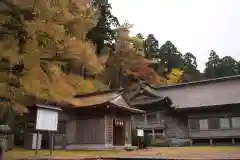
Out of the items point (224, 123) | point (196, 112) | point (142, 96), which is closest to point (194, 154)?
point (224, 123)

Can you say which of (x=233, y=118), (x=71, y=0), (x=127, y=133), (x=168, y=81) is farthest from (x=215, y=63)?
(x=71, y=0)

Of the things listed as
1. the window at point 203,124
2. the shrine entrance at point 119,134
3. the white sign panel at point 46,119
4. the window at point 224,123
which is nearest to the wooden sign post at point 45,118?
the white sign panel at point 46,119

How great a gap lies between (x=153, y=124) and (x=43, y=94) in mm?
19451

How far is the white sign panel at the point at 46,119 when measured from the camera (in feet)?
37.5

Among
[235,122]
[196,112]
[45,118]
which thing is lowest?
[45,118]

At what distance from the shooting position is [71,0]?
888cm

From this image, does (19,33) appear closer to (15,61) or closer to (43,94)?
(15,61)

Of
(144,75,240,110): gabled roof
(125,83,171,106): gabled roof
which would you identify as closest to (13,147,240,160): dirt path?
(144,75,240,110): gabled roof

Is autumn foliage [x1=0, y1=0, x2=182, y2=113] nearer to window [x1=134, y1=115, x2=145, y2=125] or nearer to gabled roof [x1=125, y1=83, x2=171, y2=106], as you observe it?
window [x1=134, y1=115, x2=145, y2=125]

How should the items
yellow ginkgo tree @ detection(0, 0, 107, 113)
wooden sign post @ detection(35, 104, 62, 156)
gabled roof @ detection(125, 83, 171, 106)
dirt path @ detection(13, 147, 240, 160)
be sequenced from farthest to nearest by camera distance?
gabled roof @ detection(125, 83, 171, 106), wooden sign post @ detection(35, 104, 62, 156), dirt path @ detection(13, 147, 240, 160), yellow ginkgo tree @ detection(0, 0, 107, 113)

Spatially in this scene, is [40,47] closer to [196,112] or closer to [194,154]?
[194,154]

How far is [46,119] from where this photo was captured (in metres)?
11.9

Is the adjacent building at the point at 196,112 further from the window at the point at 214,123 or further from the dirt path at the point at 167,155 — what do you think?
the dirt path at the point at 167,155

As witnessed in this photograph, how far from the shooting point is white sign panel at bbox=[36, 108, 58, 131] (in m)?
11.4
